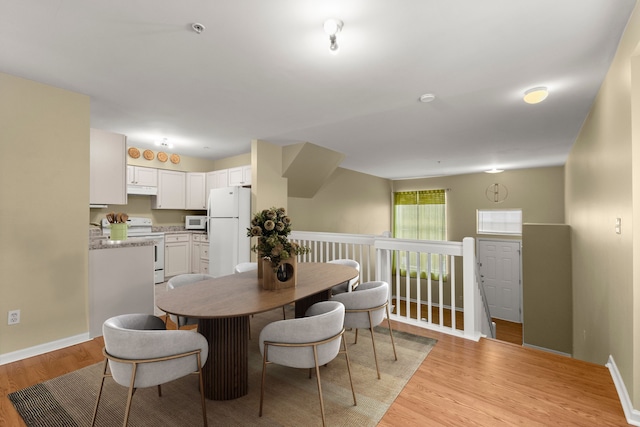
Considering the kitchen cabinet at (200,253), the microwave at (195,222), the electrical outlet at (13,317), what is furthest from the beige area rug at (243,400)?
the microwave at (195,222)

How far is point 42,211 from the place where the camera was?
8.58 feet

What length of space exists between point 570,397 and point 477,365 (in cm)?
58

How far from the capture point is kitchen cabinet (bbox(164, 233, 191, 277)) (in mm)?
5156

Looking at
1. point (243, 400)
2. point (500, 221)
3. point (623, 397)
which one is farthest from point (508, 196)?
point (243, 400)

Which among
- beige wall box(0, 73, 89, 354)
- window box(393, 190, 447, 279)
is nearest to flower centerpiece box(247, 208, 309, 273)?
beige wall box(0, 73, 89, 354)

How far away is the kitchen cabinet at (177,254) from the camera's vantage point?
516 cm

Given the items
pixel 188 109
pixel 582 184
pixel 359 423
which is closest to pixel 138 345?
pixel 359 423

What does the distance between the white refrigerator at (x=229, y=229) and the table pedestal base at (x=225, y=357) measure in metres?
2.53

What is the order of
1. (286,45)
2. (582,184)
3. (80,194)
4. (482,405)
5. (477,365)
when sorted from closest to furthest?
(482,405)
(286,45)
(477,365)
(80,194)
(582,184)

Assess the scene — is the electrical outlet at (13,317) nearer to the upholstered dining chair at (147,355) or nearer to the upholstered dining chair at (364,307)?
the upholstered dining chair at (147,355)

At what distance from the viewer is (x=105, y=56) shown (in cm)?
219

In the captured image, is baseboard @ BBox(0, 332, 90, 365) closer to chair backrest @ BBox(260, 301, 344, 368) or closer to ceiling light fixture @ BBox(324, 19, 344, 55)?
chair backrest @ BBox(260, 301, 344, 368)

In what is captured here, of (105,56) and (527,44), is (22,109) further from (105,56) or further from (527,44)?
(527,44)

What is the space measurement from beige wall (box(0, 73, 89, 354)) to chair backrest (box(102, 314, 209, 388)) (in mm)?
1827
